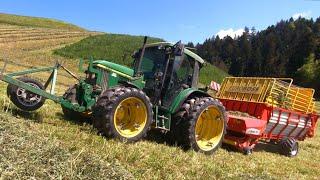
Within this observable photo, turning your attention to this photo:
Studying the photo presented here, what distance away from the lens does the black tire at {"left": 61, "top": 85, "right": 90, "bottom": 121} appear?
27.8 ft

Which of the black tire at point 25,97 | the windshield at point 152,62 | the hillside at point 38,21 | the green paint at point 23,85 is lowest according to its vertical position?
the black tire at point 25,97

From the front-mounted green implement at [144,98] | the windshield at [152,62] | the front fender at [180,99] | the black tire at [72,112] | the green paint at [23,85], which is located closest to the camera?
the green paint at [23,85]

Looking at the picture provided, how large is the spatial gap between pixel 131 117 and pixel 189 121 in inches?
42.4

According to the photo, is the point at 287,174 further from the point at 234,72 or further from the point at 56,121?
the point at 234,72

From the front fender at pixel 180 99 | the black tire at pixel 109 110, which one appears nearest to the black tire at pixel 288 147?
the front fender at pixel 180 99

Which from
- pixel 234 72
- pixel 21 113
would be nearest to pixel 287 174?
pixel 21 113

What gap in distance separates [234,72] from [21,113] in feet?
252

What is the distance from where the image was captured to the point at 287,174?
27.5ft

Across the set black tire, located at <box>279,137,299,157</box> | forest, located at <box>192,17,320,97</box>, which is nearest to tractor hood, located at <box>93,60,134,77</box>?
black tire, located at <box>279,137,299,157</box>

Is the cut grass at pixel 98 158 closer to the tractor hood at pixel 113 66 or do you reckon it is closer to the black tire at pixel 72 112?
the black tire at pixel 72 112

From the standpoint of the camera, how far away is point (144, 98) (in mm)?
7992

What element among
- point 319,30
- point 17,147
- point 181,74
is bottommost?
point 17,147

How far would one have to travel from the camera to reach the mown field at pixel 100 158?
190 inches

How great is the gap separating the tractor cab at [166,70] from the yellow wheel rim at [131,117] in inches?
28.7
